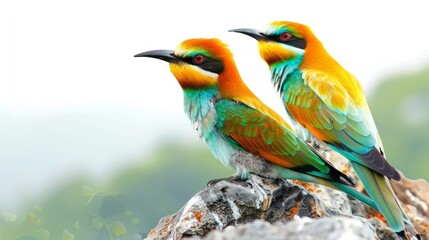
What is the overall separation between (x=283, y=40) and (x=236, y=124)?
4.24 feet

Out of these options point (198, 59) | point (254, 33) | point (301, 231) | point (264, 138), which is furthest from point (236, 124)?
point (301, 231)

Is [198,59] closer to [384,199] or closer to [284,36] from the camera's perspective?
[284,36]

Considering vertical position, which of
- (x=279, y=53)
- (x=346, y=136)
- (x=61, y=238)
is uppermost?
(x=279, y=53)

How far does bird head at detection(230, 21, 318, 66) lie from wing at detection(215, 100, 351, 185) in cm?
118

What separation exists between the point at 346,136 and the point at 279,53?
0.88m

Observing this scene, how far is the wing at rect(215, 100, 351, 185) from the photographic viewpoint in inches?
213

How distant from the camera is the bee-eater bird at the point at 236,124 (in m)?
5.42

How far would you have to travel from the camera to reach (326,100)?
638cm

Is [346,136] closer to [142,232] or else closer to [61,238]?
[142,232]

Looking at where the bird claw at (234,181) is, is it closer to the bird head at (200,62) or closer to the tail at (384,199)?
the bird head at (200,62)

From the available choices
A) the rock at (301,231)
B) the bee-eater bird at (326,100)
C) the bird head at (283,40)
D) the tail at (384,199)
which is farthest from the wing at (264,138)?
the rock at (301,231)

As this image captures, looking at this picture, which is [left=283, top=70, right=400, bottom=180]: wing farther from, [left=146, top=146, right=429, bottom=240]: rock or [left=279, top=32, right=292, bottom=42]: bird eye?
[left=146, top=146, right=429, bottom=240]: rock

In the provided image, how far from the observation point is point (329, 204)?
19.7ft

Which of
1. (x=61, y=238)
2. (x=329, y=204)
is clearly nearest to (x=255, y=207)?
(x=329, y=204)
